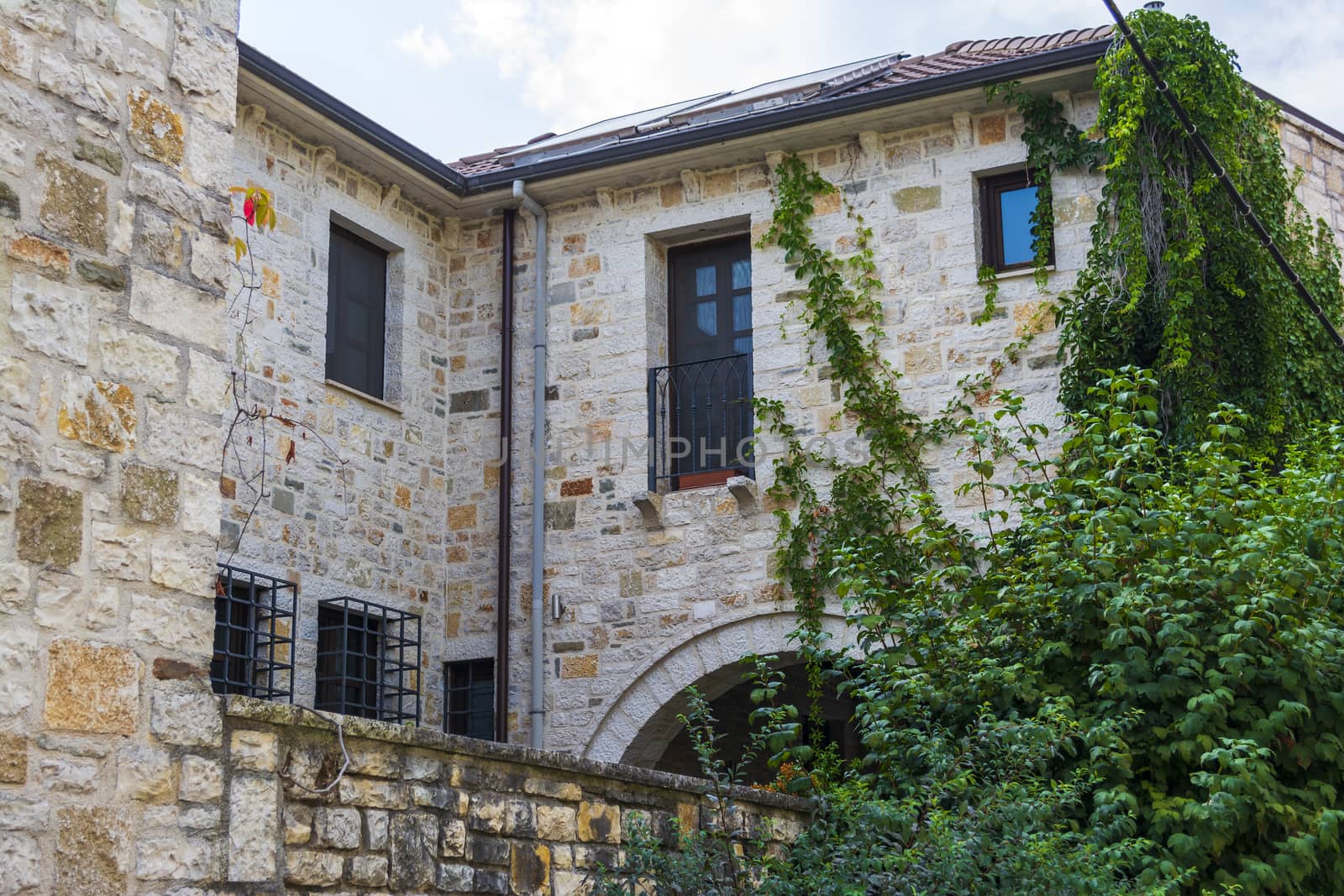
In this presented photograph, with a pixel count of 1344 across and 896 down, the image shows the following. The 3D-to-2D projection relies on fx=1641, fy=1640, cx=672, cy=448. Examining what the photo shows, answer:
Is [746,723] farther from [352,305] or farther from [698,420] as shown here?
[352,305]

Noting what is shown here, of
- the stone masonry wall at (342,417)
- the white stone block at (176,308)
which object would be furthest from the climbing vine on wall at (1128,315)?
the white stone block at (176,308)

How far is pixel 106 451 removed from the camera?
3998 millimetres

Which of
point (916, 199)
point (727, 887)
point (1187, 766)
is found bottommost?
point (727, 887)

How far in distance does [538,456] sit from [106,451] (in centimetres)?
645

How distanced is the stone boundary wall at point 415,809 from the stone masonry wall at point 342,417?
3928mm

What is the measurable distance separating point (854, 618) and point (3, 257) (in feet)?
13.3

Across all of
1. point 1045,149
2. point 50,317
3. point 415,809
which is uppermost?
point 1045,149

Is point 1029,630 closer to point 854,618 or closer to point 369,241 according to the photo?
point 854,618

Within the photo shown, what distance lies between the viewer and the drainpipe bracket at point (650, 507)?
9.95 m

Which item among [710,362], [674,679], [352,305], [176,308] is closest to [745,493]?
[710,362]

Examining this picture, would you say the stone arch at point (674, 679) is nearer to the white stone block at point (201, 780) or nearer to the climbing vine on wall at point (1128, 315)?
the climbing vine on wall at point (1128, 315)

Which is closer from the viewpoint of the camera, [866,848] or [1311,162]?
[866,848]

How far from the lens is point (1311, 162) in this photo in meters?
10.2

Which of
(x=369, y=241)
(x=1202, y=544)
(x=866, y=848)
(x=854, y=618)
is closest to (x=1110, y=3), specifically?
(x=1202, y=544)
